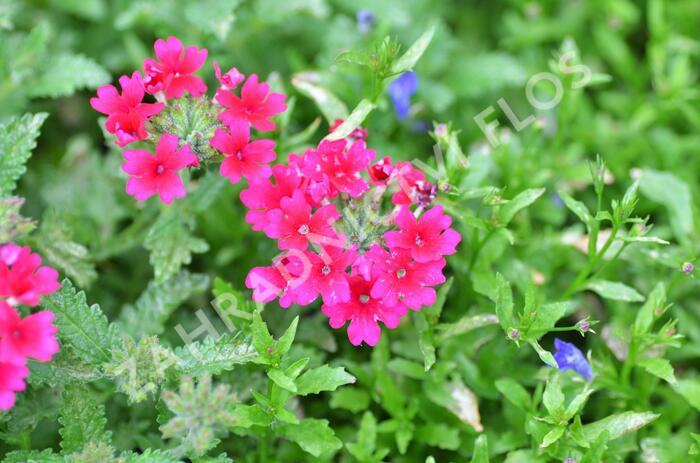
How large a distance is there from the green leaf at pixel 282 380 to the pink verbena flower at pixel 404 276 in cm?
36

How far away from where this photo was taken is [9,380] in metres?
1.91

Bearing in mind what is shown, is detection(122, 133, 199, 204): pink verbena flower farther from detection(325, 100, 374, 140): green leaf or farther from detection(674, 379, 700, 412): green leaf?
detection(674, 379, 700, 412): green leaf

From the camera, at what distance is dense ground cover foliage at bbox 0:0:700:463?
2191 mm

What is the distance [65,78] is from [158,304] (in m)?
1.07

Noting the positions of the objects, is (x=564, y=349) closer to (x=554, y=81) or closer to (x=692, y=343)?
(x=692, y=343)

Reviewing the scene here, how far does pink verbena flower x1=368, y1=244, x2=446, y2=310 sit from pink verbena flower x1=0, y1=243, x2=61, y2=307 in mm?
901

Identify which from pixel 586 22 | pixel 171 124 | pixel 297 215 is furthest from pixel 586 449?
pixel 586 22

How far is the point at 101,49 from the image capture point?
12.4ft

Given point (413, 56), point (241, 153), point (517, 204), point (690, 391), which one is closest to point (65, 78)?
point (241, 153)

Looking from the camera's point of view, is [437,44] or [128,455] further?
[437,44]

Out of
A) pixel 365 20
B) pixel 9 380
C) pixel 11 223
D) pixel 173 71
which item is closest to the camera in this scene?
pixel 9 380

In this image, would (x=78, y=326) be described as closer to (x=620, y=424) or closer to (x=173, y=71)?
(x=173, y=71)

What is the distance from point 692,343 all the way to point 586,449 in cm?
88

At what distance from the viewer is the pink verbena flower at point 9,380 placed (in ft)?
6.21
